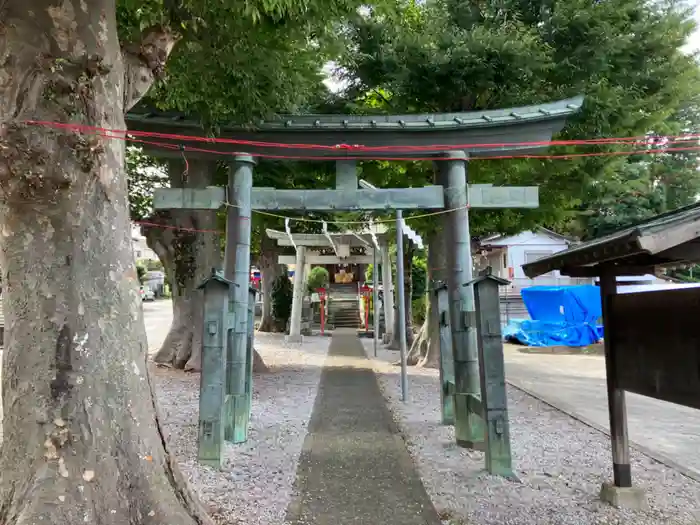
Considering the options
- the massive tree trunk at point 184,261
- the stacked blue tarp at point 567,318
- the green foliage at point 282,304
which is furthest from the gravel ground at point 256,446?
the green foliage at point 282,304

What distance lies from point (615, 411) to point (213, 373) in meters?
3.64

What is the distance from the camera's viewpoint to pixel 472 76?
30.7 feet

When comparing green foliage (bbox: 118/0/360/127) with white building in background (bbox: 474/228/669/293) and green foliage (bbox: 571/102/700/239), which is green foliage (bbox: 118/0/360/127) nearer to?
green foliage (bbox: 571/102/700/239)

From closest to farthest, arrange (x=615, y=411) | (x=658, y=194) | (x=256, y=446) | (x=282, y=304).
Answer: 1. (x=615, y=411)
2. (x=256, y=446)
3. (x=658, y=194)
4. (x=282, y=304)

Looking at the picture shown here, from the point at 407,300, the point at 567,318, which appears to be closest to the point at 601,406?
the point at 567,318

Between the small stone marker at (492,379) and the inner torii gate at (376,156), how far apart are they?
158 centimetres

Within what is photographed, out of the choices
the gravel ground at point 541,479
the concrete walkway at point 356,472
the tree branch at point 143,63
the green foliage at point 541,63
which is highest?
the green foliage at point 541,63

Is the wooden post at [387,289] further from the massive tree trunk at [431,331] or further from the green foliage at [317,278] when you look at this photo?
the green foliage at [317,278]

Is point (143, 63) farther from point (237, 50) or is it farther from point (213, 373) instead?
point (213, 373)

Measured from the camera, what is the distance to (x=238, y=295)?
22.3 ft

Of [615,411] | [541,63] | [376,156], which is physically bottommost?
[615,411]

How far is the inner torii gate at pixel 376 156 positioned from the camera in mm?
7023

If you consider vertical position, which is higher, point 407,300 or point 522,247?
point 522,247

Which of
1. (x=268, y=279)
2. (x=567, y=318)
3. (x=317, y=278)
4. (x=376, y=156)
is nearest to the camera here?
(x=376, y=156)
